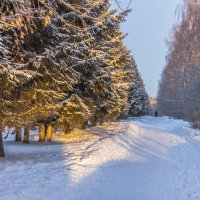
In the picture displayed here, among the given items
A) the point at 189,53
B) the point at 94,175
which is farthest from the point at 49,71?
the point at 189,53

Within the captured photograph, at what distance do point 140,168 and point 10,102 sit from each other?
4.23 m

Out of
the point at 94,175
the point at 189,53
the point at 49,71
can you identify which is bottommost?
the point at 94,175

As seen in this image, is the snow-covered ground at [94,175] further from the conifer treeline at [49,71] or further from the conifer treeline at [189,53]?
the conifer treeline at [189,53]

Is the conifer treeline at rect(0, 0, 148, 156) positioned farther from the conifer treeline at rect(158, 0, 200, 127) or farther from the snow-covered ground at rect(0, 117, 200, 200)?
the conifer treeline at rect(158, 0, 200, 127)

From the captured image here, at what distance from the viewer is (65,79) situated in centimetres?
1193

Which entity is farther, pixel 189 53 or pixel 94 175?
pixel 189 53

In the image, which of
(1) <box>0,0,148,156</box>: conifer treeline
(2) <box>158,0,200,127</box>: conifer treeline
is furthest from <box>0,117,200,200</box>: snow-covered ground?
(2) <box>158,0,200,127</box>: conifer treeline

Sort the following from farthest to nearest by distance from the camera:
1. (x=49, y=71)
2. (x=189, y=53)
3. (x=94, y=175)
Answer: (x=189, y=53), (x=49, y=71), (x=94, y=175)

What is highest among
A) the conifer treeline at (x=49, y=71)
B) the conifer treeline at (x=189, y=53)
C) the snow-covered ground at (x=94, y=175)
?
the conifer treeline at (x=189, y=53)

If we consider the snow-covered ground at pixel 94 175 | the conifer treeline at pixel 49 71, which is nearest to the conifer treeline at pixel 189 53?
the conifer treeline at pixel 49 71

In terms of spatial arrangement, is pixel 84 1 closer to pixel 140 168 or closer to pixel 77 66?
pixel 77 66

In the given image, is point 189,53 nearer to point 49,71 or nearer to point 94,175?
point 49,71

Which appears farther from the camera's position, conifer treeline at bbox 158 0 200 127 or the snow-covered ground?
conifer treeline at bbox 158 0 200 127

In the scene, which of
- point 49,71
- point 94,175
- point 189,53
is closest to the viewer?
point 94,175
